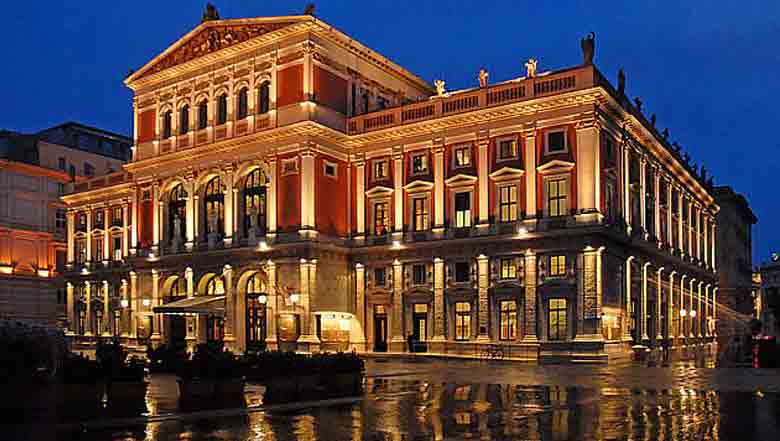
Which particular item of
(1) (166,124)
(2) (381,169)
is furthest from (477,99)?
(1) (166,124)

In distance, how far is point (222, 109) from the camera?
187 ft

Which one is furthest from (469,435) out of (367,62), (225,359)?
(367,62)

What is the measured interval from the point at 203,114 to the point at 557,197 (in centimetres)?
2658

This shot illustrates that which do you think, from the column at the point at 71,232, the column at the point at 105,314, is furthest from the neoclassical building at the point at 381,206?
the column at the point at 71,232

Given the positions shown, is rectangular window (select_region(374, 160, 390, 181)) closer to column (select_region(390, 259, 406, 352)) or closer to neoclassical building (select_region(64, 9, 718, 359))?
neoclassical building (select_region(64, 9, 718, 359))

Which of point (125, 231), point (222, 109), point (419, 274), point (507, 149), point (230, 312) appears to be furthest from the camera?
point (125, 231)

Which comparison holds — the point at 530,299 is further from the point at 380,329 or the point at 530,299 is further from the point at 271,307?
the point at 271,307

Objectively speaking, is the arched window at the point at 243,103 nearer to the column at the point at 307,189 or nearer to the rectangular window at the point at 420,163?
the column at the point at 307,189

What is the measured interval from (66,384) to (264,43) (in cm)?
3835

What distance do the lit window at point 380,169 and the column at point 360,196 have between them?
83 centimetres

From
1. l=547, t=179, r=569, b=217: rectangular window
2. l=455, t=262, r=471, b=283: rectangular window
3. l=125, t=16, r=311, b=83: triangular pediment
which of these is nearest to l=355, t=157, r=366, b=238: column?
l=455, t=262, r=471, b=283: rectangular window

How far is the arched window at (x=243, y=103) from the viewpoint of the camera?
55.4 meters

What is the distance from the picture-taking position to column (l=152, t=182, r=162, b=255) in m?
59.4

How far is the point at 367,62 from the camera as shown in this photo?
57.3 metres
